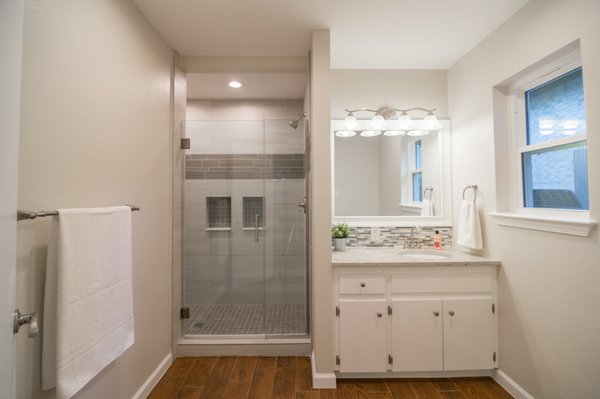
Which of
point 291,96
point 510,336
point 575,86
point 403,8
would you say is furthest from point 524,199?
point 291,96

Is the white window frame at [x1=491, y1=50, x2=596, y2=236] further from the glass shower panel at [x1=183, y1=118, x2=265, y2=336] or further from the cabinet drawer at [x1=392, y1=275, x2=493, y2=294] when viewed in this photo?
the glass shower panel at [x1=183, y1=118, x2=265, y2=336]

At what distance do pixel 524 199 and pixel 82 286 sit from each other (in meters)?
2.65

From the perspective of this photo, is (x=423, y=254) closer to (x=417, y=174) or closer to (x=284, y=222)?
(x=417, y=174)

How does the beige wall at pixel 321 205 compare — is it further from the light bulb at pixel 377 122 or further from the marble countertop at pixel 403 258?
the light bulb at pixel 377 122

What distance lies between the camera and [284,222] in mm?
2611

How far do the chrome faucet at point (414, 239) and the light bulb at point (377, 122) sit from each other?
970 mm

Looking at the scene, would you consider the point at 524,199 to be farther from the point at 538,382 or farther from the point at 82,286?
the point at 82,286

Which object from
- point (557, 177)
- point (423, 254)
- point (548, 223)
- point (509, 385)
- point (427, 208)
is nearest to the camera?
point (548, 223)

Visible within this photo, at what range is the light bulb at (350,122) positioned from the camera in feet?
8.41

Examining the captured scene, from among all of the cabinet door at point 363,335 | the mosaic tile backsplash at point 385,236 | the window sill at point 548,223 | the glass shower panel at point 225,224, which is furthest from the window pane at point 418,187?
the glass shower panel at point 225,224

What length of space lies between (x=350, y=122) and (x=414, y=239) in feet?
3.93

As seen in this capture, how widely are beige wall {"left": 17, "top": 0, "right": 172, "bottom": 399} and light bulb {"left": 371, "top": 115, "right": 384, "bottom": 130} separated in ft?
5.73

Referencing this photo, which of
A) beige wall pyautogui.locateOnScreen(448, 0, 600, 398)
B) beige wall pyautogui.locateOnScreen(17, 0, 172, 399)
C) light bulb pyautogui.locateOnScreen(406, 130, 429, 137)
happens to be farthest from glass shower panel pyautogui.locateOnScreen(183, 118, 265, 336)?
beige wall pyautogui.locateOnScreen(448, 0, 600, 398)

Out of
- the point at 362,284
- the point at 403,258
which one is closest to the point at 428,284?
the point at 403,258
